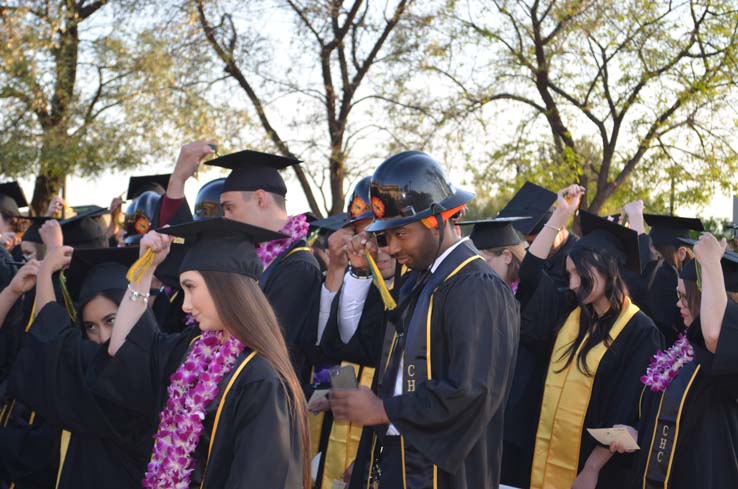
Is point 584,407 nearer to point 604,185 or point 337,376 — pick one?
point 337,376

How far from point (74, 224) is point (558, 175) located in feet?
42.6

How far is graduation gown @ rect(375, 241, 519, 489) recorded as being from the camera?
338 centimetres

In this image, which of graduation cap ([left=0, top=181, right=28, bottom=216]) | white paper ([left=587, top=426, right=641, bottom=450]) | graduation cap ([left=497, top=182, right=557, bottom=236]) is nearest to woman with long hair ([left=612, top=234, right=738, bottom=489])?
white paper ([left=587, top=426, right=641, bottom=450])

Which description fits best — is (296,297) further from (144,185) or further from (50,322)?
(144,185)

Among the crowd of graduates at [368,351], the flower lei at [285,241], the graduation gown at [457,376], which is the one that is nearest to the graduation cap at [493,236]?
the crowd of graduates at [368,351]

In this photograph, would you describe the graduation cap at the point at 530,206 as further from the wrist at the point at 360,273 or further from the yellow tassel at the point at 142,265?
the yellow tassel at the point at 142,265

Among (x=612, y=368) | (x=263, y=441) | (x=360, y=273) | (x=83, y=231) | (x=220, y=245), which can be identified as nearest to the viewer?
(x=263, y=441)

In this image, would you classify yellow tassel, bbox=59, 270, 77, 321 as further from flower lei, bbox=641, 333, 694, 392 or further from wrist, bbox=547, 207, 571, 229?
flower lei, bbox=641, 333, 694, 392

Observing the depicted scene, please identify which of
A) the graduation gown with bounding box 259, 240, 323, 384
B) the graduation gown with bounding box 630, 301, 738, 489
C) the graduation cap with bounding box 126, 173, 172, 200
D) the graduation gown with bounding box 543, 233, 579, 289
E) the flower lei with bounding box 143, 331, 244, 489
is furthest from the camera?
the graduation cap with bounding box 126, 173, 172, 200

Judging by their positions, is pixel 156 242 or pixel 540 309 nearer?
pixel 156 242

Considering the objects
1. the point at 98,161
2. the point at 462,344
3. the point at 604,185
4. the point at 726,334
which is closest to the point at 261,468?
the point at 462,344

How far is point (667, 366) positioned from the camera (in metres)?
5.05

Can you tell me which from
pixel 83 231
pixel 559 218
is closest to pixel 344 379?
pixel 559 218

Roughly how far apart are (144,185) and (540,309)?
179 inches
